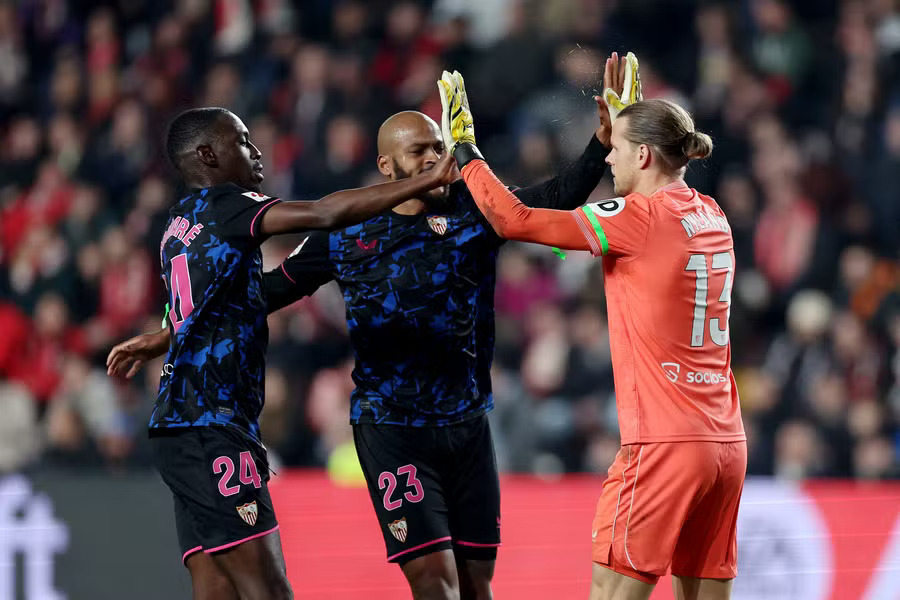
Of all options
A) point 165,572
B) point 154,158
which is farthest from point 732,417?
point 154,158

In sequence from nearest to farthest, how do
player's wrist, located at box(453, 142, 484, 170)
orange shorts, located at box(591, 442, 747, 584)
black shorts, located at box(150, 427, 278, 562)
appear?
orange shorts, located at box(591, 442, 747, 584) → black shorts, located at box(150, 427, 278, 562) → player's wrist, located at box(453, 142, 484, 170)

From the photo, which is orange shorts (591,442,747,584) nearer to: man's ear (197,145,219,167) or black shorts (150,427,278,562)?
black shorts (150,427,278,562)

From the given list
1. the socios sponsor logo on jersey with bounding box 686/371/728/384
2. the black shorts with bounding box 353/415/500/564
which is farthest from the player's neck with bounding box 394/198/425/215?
the socios sponsor logo on jersey with bounding box 686/371/728/384

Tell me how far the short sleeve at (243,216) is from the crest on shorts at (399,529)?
121cm

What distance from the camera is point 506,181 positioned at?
874 centimetres

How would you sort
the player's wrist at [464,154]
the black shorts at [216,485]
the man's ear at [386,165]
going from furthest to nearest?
the man's ear at [386,165]
the player's wrist at [464,154]
the black shorts at [216,485]

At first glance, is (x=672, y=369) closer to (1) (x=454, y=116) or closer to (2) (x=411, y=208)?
(1) (x=454, y=116)

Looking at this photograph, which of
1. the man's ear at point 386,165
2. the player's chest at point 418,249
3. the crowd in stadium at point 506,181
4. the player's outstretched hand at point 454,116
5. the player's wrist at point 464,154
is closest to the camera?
the player's wrist at point 464,154

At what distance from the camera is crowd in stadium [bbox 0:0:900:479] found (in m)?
9.16

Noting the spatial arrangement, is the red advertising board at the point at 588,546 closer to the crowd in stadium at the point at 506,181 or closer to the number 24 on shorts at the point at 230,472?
the number 24 on shorts at the point at 230,472

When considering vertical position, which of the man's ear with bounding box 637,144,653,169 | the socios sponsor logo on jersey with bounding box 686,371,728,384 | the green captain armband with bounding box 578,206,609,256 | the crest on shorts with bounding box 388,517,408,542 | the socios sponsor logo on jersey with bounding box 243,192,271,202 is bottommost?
the crest on shorts with bounding box 388,517,408,542

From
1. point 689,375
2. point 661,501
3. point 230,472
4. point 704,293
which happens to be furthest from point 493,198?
point 230,472

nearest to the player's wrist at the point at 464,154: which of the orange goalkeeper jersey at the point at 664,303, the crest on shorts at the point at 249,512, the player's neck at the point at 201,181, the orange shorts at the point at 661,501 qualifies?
the orange goalkeeper jersey at the point at 664,303

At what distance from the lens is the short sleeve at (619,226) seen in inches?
168
